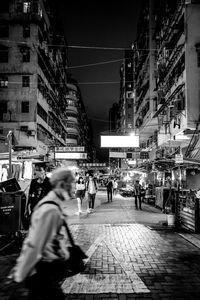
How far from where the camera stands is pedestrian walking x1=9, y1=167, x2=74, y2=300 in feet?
9.37

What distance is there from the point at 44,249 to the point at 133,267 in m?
4.18

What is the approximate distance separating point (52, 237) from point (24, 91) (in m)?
38.3

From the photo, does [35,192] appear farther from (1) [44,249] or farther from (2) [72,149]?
(2) [72,149]

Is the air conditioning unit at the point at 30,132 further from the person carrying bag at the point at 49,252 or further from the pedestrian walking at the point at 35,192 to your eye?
the person carrying bag at the point at 49,252

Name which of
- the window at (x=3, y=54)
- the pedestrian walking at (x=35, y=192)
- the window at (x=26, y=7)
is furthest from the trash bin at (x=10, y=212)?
the window at (x=26, y=7)

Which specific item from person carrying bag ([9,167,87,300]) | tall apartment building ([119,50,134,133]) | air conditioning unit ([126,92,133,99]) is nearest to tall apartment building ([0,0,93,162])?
person carrying bag ([9,167,87,300])

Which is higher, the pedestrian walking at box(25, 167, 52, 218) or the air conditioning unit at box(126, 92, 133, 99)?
the air conditioning unit at box(126, 92, 133, 99)

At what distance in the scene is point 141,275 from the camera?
241 inches

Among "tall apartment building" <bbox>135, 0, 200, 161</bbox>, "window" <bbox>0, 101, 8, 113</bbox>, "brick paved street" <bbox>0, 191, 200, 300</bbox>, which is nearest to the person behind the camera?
"brick paved street" <bbox>0, 191, 200, 300</bbox>

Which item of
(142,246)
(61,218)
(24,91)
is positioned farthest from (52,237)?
(24,91)

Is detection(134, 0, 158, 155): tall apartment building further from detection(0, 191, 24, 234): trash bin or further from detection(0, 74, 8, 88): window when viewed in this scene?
detection(0, 191, 24, 234): trash bin

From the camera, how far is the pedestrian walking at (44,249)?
2857mm

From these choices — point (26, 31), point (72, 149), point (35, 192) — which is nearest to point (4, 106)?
point (26, 31)

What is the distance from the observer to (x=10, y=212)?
8.33 metres
